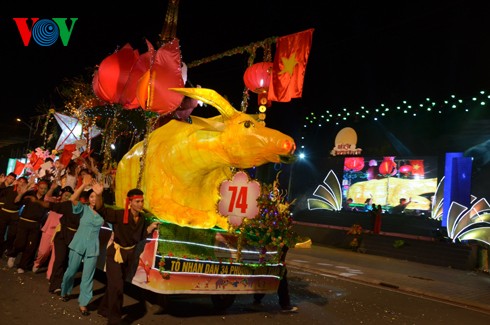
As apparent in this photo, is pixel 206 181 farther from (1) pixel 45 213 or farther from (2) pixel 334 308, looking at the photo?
(1) pixel 45 213

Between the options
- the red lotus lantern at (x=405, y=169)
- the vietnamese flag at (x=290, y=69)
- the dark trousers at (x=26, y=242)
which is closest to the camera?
the vietnamese flag at (x=290, y=69)

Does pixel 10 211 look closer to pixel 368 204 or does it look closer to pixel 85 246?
pixel 85 246

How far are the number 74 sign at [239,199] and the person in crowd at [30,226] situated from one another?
377 centimetres

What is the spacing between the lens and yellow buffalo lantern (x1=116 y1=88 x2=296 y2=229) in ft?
18.4

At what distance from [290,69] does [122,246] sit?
4.16 meters

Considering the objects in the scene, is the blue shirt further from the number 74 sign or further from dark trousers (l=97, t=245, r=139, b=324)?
the number 74 sign

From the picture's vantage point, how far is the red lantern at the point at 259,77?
753 cm

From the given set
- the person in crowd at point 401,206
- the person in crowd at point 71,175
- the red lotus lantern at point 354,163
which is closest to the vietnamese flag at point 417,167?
the person in crowd at point 401,206

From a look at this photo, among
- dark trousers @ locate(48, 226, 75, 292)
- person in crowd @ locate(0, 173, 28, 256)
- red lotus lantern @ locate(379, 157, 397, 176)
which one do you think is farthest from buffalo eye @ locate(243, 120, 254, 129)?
red lotus lantern @ locate(379, 157, 397, 176)

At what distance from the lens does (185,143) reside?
6082mm

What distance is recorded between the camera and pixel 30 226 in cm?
790

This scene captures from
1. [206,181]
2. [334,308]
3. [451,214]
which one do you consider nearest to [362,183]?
[451,214]

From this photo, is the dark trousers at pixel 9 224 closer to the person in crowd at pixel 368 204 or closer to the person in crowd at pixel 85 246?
the person in crowd at pixel 85 246

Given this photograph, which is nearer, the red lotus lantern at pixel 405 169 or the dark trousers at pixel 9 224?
the dark trousers at pixel 9 224
